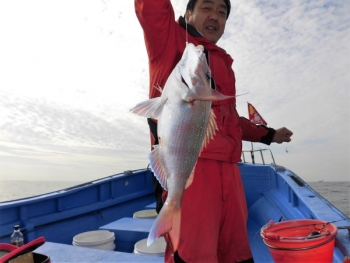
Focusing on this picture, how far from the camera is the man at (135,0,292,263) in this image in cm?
217

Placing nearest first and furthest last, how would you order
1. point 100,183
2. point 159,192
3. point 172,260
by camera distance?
point 172,260 → point 159,192 → point 100,183

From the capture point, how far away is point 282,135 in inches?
137

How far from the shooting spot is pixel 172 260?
2164 millimetres

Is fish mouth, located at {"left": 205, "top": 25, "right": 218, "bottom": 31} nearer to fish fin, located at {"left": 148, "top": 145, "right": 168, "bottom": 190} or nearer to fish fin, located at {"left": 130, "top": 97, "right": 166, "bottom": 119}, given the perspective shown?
fish fin, located at {"left": 130, "top": 97, "right": 166, "bottom": 119}

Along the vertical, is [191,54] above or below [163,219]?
above

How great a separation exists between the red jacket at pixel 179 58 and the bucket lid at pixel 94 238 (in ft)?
7.14

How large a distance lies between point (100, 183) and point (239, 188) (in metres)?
4.20

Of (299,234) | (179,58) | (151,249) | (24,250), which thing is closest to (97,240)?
(151,249)

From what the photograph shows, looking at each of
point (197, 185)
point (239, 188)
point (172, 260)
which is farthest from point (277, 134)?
point (172, 260)

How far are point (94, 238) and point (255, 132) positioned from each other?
2.54 metres

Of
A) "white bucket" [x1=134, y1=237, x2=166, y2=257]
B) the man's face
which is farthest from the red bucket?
the man's face

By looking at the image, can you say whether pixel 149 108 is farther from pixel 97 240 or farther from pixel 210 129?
pixel 97 240

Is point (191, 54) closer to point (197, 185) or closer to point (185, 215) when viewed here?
point (197, 185)

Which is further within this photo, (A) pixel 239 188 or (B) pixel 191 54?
(A) pixel 239 188
